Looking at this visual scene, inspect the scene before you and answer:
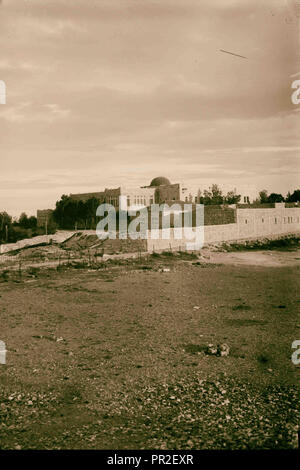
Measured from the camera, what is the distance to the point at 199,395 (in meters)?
4.96

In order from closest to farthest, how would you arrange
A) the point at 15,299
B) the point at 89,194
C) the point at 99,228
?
the point at 15,299, the point at 99,228, the point at 89,194

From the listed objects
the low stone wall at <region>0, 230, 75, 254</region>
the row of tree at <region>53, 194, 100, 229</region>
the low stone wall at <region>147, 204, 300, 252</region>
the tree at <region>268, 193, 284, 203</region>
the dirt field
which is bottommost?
the dirt field

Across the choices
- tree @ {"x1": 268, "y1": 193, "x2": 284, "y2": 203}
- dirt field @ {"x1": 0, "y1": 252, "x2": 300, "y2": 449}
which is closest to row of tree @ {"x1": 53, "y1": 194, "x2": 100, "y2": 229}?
tree @ {"x1": 268, "y1": 193, "x2": 284, "y2": 203}

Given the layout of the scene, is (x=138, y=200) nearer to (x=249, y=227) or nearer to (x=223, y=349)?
(x=249, y=227)

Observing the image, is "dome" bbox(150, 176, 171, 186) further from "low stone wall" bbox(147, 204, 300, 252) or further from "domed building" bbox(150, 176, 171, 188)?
"low stone wall" bbox(147, 204, 300, 252)

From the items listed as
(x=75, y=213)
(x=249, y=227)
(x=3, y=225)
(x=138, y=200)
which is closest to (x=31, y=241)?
(x=3, y=225)

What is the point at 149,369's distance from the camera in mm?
5887

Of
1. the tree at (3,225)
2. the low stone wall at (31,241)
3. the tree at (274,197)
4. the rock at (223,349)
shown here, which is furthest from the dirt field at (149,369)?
the tree at (274,197)

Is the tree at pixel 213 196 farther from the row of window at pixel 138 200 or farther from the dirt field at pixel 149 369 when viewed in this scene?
the dirt field at pixel 149 369

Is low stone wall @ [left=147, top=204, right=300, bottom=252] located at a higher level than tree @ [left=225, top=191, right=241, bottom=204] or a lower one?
lower

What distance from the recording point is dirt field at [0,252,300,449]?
414 cm
